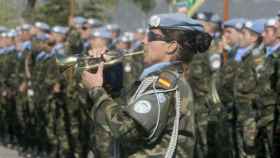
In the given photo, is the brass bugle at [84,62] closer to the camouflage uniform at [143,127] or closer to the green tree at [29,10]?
the camouflage uniform at [143,127]

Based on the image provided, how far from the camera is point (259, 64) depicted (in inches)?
345

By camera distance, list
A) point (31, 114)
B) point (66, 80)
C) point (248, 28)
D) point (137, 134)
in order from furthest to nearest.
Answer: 1. point (31, 114)
2. point (66, 80)
3. point (248, 28)
4. point (137, 134)

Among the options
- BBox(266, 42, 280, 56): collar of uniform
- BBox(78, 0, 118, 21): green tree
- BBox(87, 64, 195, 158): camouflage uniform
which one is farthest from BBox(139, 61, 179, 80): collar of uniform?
BBox(78, 0, 118, 21): green tree

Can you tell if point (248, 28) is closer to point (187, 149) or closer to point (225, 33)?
point (225, 33)

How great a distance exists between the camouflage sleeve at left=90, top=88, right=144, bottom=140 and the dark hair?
0.47 m

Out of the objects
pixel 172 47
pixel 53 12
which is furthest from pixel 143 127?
pixel 53 12

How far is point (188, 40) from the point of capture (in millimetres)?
4422

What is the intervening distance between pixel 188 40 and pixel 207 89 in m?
5.20

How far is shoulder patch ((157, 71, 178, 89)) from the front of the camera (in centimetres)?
431

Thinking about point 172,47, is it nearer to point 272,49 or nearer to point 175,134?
point 175,134

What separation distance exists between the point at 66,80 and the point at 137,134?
7.45 meters

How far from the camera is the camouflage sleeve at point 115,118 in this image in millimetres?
4211

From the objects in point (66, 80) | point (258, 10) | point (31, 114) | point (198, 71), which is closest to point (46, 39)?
point (31, 114)

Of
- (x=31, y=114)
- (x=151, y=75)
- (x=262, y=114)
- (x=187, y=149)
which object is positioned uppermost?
(x=151, y=75)
